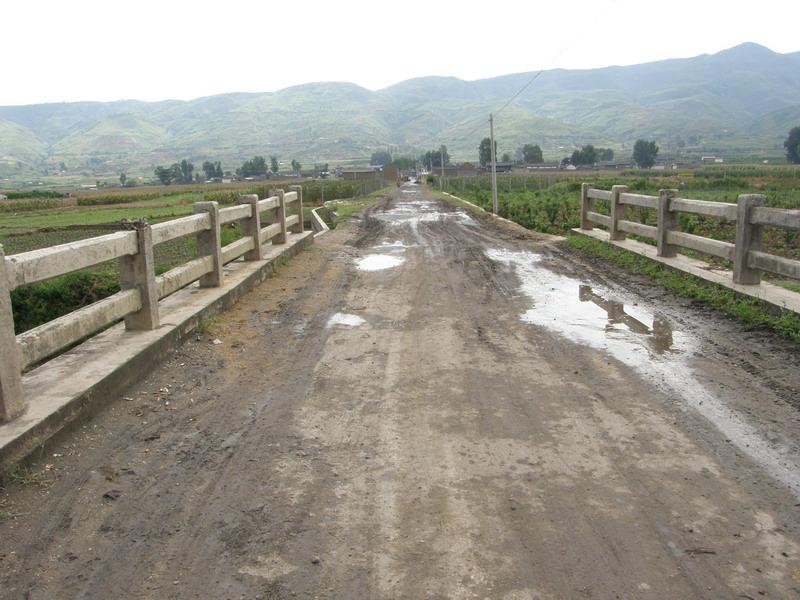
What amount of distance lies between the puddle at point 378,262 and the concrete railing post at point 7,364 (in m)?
7.28

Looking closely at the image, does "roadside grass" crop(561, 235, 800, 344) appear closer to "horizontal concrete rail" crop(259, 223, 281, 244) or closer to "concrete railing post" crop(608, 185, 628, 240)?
"concrete railing post" crop(608, 185, 628, 240)

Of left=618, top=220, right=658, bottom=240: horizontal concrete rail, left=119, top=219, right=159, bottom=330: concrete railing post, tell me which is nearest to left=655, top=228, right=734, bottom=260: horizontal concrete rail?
left=618, top=220, right=658, bottom=240: horizontal concrete rail

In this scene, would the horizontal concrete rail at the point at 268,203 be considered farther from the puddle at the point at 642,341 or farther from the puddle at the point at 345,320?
the puddle at the point at 642,341

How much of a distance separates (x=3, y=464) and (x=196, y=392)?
1.66 metres

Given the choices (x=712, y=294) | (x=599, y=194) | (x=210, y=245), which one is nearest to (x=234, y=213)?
(x=210, y=245)

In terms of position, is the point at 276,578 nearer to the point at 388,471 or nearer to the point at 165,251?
the point at 388,471

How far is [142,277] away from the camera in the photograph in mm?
5914

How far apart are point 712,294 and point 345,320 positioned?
424 cm

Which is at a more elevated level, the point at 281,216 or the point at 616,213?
the point at 281,216

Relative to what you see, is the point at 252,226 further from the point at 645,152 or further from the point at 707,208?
the point at 645,152

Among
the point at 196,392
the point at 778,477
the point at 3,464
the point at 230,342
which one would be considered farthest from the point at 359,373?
the point at 778,477

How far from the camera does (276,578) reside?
9.04ft

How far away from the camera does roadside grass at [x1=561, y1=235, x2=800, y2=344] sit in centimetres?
645

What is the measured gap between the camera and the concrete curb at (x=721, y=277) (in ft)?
22.8
